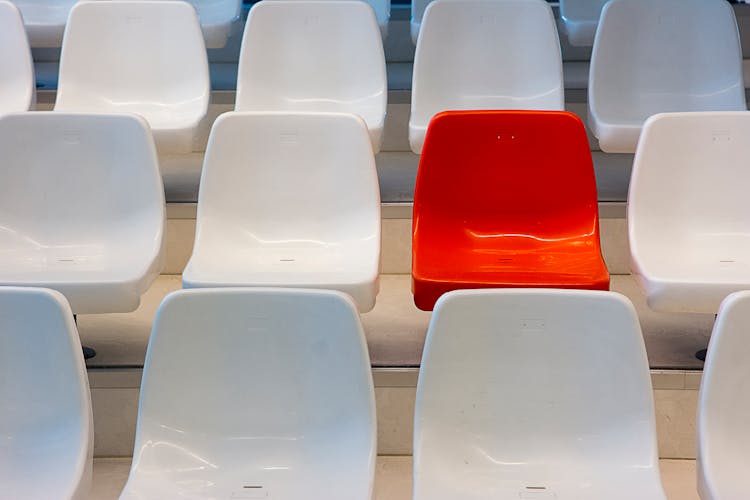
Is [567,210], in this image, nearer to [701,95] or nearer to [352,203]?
[352,203]

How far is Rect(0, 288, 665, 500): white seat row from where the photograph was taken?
6.64 feet

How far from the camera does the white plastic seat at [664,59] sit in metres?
3.55

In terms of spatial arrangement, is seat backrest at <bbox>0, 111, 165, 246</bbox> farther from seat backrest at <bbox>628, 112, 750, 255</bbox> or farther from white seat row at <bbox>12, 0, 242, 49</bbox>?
seat backrest at <bbox>628, 112, 750, 255</bbox>

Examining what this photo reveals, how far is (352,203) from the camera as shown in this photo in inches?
113

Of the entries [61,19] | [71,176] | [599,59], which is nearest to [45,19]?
[61,19]

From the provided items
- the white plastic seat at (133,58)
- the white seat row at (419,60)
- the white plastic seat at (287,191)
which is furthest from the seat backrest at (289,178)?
the white plastic seat at (133,58)

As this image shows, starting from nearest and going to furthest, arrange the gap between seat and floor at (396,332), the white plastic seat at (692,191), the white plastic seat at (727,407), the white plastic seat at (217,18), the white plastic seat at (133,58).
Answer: the white plastic seat at (727,407)
the gap between seat and floor at (396,332)
the white plastic seat at (692,191)
the white plastic seat at (133,58)
the white plastic seat at (217,18)

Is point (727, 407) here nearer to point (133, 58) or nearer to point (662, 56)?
point (662, 56)

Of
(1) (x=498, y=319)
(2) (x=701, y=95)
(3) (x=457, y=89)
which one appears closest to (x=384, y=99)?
(3) (x=457, y=89)

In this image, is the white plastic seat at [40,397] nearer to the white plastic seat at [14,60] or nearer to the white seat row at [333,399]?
the white seat row at [333,399]

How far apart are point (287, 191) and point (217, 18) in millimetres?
1543

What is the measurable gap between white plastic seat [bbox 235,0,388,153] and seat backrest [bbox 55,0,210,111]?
8.4 inches

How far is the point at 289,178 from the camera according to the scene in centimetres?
290

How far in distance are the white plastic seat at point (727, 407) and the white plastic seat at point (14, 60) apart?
2.43 m
